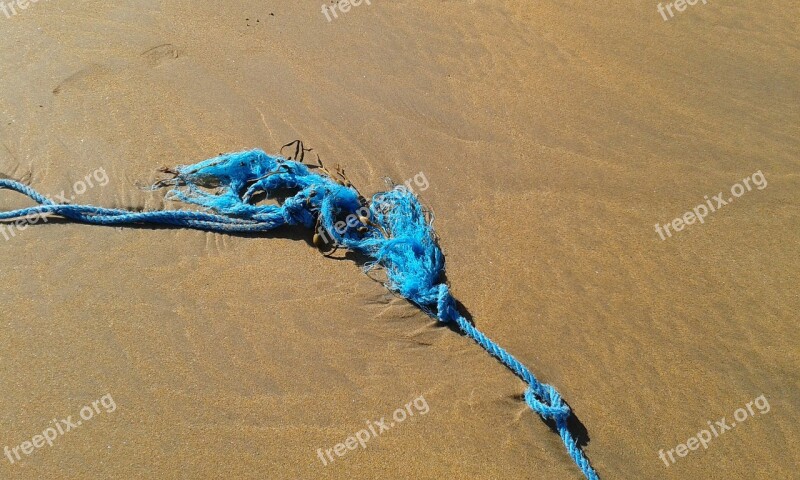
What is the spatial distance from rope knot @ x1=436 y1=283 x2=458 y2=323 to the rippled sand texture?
0.26 feet

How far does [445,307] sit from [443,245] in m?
0.50

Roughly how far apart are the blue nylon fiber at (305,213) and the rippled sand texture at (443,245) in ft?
0.35

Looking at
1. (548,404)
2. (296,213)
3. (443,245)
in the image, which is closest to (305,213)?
(296,213)

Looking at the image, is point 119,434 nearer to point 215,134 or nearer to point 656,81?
point 215,134

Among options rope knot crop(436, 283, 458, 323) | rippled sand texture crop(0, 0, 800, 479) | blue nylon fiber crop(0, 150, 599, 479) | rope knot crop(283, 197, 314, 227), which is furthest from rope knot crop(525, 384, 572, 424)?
rope knot crop(283, 197, 314, 227)

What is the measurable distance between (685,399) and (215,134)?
334cm

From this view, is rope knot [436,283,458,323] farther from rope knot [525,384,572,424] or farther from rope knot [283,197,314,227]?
rope knot [283,197,314,227]

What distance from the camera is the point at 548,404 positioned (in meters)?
2.94

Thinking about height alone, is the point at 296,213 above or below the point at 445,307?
above

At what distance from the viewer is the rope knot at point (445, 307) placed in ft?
10.2

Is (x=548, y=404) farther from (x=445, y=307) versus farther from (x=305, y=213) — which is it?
(x=305, y=213)

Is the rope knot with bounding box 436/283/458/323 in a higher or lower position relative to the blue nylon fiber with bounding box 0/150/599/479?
lower

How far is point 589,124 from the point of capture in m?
4.11

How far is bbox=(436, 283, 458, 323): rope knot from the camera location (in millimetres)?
3115
